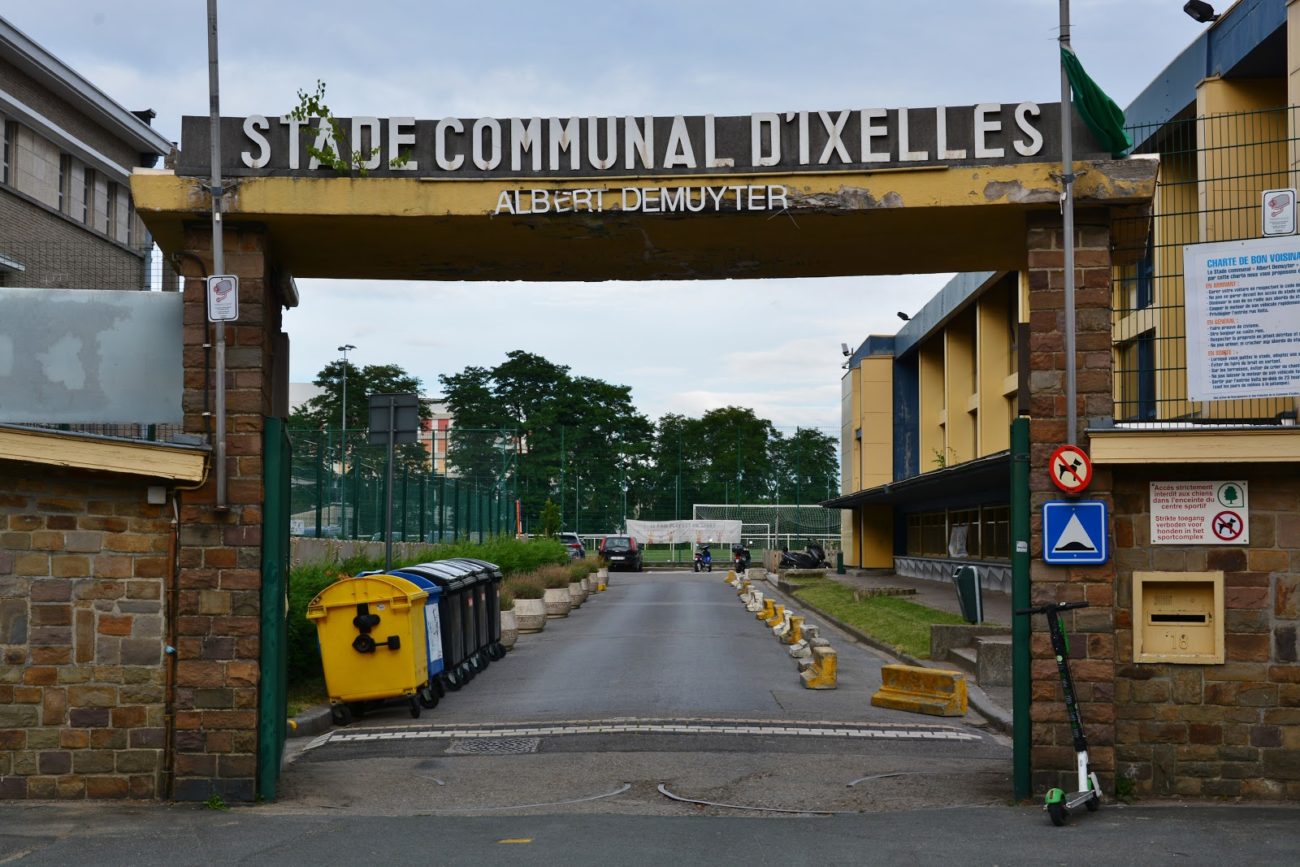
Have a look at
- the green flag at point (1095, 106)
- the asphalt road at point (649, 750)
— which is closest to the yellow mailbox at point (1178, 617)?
the asphalt road at point (649, 750)

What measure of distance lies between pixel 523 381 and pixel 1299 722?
8946 cm

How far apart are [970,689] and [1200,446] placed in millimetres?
7771

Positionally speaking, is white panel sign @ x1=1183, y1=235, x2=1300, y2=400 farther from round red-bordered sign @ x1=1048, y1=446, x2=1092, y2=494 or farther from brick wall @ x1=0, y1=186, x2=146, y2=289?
brick wall @ x1=0, y1=186, x2=146, y2=289

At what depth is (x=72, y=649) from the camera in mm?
9945

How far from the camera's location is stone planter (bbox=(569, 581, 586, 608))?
33.7m

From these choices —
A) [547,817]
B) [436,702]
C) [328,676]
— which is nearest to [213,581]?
[547,817]

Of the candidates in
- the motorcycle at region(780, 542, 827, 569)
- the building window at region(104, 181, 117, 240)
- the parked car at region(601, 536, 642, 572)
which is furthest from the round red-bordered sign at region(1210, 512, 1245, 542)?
the parked car at region(601, 536, 642, 572)

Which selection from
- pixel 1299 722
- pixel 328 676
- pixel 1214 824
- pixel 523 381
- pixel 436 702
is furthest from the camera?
pixel 523 381

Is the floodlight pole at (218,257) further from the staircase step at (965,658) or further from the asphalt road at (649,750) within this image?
the staircase step at (965,658)

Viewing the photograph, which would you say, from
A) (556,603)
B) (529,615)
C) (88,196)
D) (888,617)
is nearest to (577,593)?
(556,603)

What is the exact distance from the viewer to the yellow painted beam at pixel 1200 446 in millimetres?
9422

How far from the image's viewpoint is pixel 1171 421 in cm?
996

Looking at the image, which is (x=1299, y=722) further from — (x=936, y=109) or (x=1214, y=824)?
(x=936, y=109)

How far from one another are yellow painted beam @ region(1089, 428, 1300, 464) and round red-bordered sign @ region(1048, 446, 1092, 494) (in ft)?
0.35
